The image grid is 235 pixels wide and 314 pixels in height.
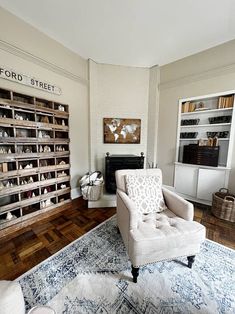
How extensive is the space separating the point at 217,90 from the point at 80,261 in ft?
10.8

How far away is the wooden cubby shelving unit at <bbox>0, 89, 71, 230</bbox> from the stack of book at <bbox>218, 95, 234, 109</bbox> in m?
2.72

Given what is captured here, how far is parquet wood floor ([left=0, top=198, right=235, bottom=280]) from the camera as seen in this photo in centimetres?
149

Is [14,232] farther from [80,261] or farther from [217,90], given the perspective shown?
[217,90]

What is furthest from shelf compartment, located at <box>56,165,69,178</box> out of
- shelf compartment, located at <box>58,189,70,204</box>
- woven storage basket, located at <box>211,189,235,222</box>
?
woven storage basket, located at <box>211,189,235,222</box>

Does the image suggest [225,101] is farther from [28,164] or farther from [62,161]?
[28,164]

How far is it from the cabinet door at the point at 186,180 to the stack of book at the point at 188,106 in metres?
1.16

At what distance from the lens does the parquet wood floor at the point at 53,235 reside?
1.49 m

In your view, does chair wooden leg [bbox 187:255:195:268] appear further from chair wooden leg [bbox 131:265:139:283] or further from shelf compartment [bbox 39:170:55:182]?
shelf compartment [bbox 39:170:55:182]

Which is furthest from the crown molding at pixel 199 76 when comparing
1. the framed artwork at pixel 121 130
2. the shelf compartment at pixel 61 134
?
the shelf compartment at pixel 61 134

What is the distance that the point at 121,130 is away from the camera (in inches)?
130

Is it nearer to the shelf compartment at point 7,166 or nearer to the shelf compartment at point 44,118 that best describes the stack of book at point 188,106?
the shelf compartment at point 44,118

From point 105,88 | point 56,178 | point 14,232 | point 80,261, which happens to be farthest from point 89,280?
point 105,88

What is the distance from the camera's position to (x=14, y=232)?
1947mm

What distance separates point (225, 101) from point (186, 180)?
158 centimetres
